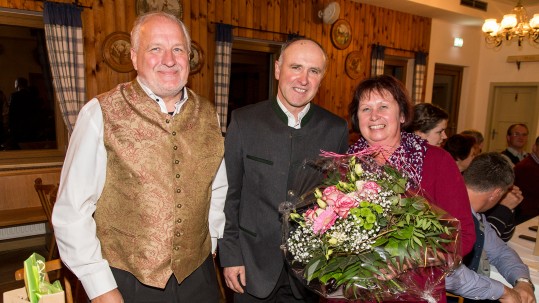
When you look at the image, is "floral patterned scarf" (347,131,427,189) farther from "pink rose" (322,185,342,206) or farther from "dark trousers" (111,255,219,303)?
"dark trousers" (111,255,219,303)

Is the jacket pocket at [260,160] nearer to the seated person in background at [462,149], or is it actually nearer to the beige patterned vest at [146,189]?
the beige patterned vest at [146,189]

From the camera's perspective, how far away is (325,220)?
1006 mm

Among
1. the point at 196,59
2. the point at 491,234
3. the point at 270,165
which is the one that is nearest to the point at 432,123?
the point at 491,234

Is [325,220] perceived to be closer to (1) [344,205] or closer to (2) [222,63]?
(1) [344,205]

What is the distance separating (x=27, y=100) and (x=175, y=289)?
159 inches

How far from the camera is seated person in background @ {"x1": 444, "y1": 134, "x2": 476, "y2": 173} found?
3.48 meters

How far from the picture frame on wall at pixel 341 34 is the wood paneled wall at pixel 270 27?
9 cm

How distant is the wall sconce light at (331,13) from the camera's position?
5.96m

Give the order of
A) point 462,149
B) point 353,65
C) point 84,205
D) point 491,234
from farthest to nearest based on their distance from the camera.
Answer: point 353,65, point 462,149, point 491,234, point 84,205

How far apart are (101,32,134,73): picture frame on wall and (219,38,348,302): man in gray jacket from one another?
3372 mm

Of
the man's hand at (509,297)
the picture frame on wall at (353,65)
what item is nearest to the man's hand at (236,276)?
the man's hand at (509,297)

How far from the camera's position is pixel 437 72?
8.23m

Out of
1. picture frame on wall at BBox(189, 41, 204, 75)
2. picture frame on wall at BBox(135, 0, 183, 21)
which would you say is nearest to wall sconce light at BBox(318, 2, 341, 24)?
picture frame on wall at BBox(189, 41, 204, 75)

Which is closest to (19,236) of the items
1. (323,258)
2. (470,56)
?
(323,258)
